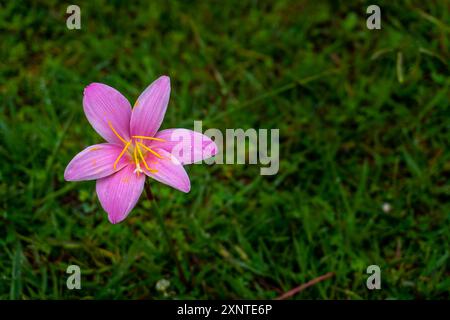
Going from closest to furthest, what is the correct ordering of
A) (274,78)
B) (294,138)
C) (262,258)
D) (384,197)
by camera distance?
(262,258) < (384,197) < (294,138) < (274,78)

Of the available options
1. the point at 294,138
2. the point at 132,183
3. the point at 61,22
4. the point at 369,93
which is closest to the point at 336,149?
the point at 294,138

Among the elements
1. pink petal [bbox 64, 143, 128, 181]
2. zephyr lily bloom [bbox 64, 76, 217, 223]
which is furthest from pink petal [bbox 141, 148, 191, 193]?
pink petal [bbox 64, 143, 128, 181]

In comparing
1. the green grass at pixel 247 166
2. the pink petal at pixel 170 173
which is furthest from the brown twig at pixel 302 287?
the pink petal at pixel 170 173

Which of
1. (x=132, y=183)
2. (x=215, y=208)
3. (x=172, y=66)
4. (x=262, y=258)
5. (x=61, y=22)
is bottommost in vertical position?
(x=262, y=258)

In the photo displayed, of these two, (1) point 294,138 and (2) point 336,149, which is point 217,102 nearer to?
(1) point 294,138

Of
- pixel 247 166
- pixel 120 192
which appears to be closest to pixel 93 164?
pixel 120 192

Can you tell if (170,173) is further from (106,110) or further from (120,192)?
(106,110)

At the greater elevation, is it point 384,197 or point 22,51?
point 22,51
